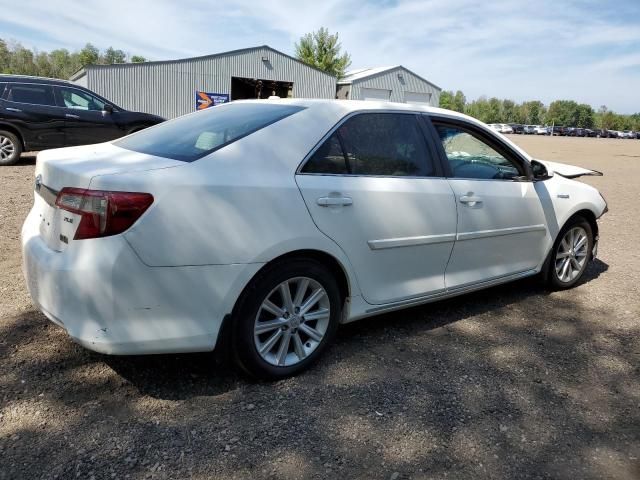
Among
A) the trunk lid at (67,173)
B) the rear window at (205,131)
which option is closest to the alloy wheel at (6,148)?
the rear window at (205,131)

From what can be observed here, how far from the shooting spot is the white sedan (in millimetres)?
2473

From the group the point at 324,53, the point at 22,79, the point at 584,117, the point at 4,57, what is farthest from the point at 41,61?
the point at 584,117

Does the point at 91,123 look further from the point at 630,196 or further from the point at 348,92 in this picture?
the point at 348,92

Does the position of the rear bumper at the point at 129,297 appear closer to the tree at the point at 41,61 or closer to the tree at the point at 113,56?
the tree at the point at 41,61

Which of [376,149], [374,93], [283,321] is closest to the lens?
[283,321]

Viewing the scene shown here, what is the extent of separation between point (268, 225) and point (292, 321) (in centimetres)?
61

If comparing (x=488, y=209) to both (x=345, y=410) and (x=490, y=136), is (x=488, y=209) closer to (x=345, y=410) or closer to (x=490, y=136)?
(x=490, y=136)

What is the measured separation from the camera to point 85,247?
247 centimetres

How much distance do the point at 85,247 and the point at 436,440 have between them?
74.7 inches

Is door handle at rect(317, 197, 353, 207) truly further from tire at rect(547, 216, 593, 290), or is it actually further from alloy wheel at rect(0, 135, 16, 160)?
alloy wheel at rect(0, 135, 16, 160)

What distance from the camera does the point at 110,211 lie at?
242 cm

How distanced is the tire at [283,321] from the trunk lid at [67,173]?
30.5 inches

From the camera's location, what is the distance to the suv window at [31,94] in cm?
1026

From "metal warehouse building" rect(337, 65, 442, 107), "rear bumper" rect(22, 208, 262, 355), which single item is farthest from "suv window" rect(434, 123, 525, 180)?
"metal warehouse building" rect(337, 65, 442, 107)
